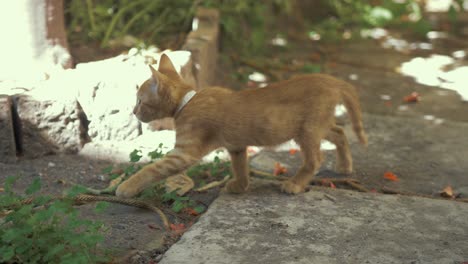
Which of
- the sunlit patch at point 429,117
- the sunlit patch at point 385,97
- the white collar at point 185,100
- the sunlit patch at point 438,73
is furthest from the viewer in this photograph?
the sunlit patch at point 438,73

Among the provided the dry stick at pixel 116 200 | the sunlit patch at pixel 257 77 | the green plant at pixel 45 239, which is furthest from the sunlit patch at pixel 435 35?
the green plant at pixel 45 239

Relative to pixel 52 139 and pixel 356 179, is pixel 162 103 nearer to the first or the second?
pixel 52 139

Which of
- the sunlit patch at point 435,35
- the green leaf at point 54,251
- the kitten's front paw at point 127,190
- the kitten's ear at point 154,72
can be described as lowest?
the sunlit patch at point 435,35

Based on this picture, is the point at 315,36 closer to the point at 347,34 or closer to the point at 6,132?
the point at 347,34

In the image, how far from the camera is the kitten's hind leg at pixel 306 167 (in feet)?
13.3

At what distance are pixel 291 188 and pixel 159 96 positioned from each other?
100cm

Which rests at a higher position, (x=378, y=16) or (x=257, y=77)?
(x=378, y=16)

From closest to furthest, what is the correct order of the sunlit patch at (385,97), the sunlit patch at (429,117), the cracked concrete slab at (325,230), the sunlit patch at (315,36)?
the cracked concrete slab at (325,230) → the sunlit patch at (429,117) → the sunlit patch at (385,97) → the sunlit patch at (315,36)

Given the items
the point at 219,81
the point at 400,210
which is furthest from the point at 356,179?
the point at 219,81

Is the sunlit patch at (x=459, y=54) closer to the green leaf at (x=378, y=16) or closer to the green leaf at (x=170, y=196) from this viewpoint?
the green leaf at (x=378, y=16)

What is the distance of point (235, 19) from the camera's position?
6.90m

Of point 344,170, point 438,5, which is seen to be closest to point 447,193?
point 344,170

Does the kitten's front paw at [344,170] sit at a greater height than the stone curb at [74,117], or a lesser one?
lesser

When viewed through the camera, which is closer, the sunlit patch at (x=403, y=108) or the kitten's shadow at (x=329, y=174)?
the kitten's shadow at (x=329, y=174)
